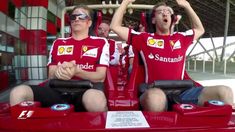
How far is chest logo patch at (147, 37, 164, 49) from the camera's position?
8.09 ft

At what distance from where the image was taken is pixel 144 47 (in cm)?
253

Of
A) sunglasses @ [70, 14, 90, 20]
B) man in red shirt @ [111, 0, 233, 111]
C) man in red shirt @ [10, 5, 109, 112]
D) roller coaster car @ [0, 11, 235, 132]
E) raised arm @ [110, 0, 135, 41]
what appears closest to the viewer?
roller coaster car @ [0, 11, 235, 132]

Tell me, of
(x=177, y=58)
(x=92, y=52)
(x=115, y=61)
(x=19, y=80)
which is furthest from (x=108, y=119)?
(x=19, y=80)

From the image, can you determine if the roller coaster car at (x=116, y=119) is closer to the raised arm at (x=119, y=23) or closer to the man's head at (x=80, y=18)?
the man's head at (x=80, y=18)

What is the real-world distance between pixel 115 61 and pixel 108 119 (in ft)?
8.95

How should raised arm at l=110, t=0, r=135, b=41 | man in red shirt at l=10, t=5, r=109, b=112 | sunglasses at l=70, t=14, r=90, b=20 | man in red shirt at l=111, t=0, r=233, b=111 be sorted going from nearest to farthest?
man in red shirt at l=10, t=5, r=109, b=112 < sunglasses at l=70, t=14, r=90, b=20 < man in red shirt at l=111, t=0, r=233, b=111 < raised arm at l=110, t=0, r=135, b=41

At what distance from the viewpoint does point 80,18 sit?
231 centimetres

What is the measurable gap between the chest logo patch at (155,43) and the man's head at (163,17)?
4.1 inches

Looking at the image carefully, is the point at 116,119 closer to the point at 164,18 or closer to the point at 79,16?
the point at 79,16

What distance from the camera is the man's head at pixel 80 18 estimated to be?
2307mm

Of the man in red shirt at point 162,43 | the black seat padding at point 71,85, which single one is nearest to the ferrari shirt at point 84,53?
the man in red shirt at point 162,43

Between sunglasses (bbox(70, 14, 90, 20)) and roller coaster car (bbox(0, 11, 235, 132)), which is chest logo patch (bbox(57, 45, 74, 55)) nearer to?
sunglasses (bbox(70, 14, 90, 20))

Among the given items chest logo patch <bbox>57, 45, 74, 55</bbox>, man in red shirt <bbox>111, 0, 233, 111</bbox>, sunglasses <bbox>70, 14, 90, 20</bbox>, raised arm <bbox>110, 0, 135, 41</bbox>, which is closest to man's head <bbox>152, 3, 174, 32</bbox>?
man in red shirt <bbox>111, 0, 233, 111</bbox>

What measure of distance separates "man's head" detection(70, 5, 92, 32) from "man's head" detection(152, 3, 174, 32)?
543 millimetres
